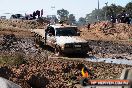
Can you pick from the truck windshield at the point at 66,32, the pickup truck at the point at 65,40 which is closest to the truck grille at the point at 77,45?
the pickup truck at the point at 65,40

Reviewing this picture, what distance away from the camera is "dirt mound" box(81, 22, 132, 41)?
43.5 meters

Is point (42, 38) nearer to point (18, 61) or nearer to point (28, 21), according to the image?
point (18, 61)

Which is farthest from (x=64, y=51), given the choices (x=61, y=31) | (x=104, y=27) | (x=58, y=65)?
(x=104, y=27)

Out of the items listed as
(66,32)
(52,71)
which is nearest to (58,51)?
(66,32)

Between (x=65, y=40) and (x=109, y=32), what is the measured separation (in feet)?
82.8

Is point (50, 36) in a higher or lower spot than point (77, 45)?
higher

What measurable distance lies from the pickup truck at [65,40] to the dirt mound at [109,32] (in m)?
18.9

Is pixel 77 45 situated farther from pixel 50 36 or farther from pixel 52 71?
pixel 52 71

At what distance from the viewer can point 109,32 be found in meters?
46.4

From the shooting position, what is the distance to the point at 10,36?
32969 mm

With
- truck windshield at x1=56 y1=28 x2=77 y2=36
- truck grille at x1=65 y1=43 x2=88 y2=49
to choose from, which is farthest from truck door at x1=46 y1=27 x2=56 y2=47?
truck grille at x1=65 y1=43 x2=88 y2=49

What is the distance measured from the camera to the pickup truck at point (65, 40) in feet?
70.0

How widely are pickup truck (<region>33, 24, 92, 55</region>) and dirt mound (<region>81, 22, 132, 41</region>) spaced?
1892 centimetres

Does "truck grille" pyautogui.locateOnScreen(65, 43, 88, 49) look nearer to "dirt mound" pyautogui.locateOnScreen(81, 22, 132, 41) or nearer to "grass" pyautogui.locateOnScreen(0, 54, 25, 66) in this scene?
"grass" pyautogui.locateOnScreen(0, 54, 25, 66)
